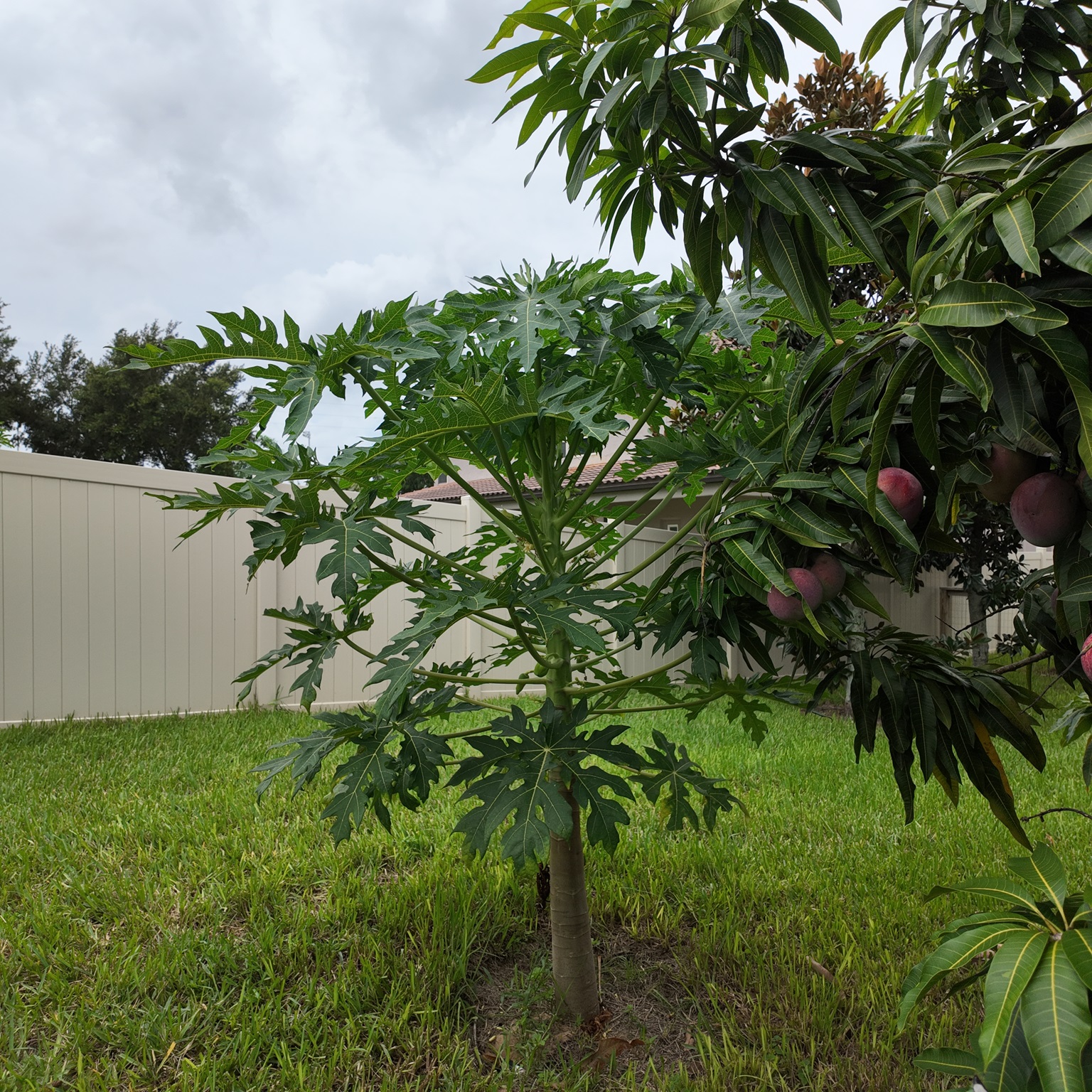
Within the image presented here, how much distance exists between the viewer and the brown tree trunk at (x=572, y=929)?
168cm

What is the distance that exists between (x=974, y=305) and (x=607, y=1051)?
5.48 ft

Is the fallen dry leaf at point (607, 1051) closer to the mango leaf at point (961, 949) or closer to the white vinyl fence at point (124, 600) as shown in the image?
the mango leaf at point (961, 949)

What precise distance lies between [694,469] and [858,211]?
0.57m

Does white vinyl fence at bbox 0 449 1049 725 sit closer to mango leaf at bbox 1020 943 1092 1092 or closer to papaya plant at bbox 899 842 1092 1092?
papaya plant at bbox 899 842 1092 1092

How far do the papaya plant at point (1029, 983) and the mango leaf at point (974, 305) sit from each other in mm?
592

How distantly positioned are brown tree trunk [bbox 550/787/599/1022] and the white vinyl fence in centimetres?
264

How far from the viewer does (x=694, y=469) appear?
53.1 inches

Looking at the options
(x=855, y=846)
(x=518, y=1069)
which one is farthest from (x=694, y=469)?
(x=855, y=846)

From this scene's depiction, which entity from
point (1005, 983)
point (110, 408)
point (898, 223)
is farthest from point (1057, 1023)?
point (110, 408)

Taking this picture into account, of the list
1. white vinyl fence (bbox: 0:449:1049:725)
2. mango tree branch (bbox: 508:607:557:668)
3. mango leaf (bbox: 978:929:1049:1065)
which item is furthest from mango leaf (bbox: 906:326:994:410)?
white vinyl fence (bbox: 0:449:1049:725)

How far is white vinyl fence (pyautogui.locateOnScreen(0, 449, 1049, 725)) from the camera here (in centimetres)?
401

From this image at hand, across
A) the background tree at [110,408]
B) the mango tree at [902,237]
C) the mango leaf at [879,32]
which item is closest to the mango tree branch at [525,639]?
the mango tree at [902,237]

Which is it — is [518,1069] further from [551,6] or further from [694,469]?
[551,6]

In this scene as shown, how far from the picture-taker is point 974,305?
2.12 ft
